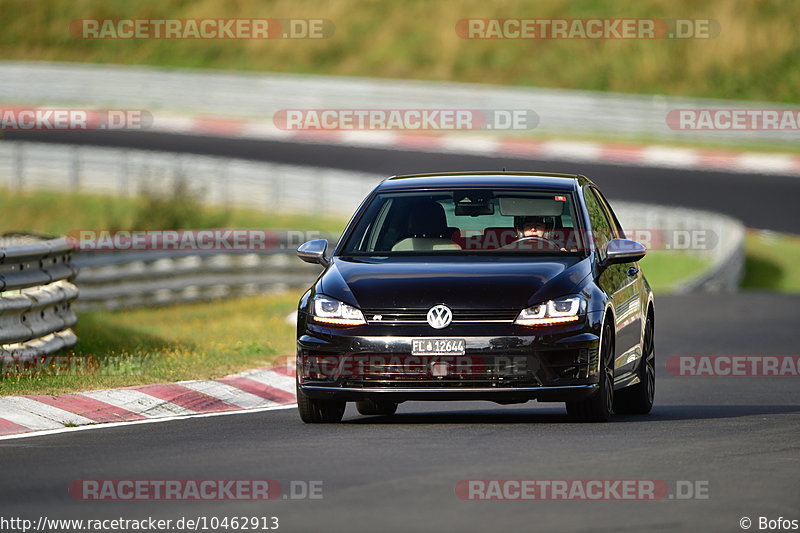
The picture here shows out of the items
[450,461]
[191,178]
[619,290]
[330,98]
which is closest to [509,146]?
[330,98]

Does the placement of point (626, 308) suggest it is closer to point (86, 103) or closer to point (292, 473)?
point (292, 473)

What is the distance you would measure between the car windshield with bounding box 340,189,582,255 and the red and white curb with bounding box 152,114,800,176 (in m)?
28.9

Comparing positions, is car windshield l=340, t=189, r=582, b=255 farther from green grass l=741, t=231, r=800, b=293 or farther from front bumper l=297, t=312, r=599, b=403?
green grass l=741, t=231, r=800, b=293

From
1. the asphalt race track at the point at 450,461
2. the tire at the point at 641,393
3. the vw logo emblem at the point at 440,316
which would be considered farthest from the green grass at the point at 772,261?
the vw logo emblem at the point at 440,316

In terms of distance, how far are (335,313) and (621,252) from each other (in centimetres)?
196

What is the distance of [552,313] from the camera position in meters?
10.5

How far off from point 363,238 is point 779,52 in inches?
1687

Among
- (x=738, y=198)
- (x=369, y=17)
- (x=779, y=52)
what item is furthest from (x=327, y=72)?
(x=738, y=198)

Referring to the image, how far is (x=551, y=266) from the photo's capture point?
10.9 metres

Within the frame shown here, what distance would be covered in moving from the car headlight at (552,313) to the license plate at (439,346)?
0.38 metres

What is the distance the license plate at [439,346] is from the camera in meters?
10.4

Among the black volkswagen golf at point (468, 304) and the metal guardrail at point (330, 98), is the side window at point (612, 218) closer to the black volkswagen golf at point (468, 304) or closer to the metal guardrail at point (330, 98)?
the black volkswagen golf at point (468, 304)

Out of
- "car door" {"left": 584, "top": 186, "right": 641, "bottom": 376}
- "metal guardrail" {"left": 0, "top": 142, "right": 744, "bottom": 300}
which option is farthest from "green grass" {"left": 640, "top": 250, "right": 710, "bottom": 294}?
"car door" {"left": 584, "top": 186, "right": 641, "bottom": 376}

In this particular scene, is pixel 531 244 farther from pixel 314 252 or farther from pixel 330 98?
pixel 330 98
